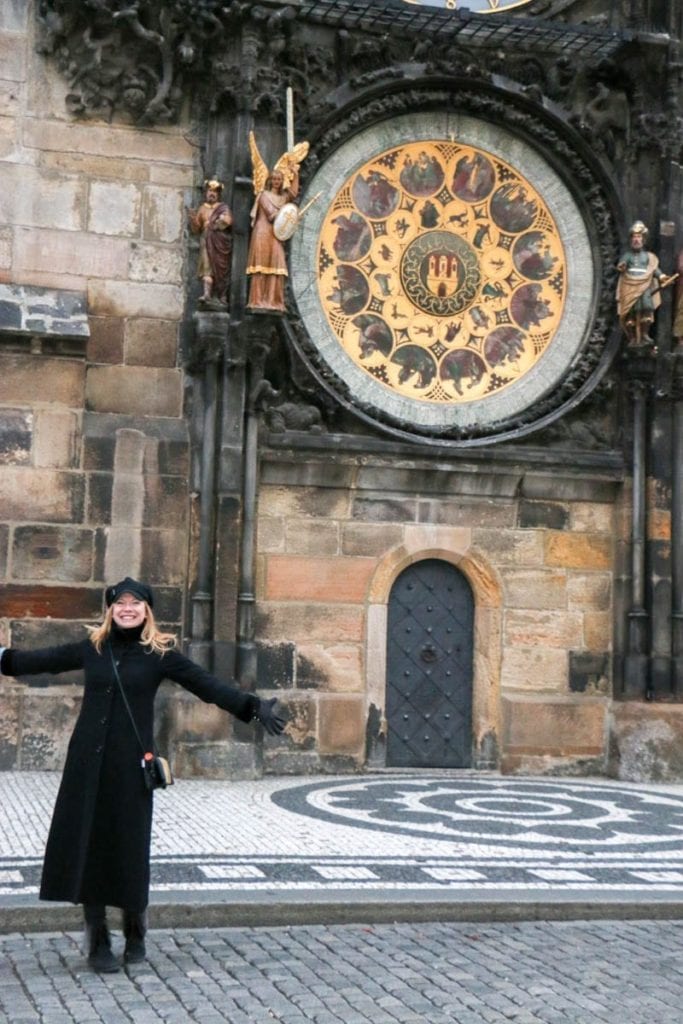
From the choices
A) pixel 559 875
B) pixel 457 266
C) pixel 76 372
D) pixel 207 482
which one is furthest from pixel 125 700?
pixel 457 266

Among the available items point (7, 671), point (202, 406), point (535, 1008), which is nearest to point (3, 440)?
point (202, 406)

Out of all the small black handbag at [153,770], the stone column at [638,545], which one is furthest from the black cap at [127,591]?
the stone column at [638,545]

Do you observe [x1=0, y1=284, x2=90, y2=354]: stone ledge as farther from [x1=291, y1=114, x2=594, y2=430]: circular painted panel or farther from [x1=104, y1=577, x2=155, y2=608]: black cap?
[x1=104, y1=577, x2=155, y2=608]: black cap

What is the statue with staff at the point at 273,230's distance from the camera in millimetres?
13109

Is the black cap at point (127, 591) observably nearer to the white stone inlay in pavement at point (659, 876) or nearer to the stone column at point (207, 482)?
the white stone inlay in pavement at point (659, 876)

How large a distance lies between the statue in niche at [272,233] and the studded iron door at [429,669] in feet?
9.07

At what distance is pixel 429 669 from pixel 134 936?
7.77 metres

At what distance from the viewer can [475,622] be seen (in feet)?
46.6

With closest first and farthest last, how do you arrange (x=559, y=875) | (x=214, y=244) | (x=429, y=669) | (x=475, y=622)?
(x=559, y=875)
(x=214, y=244)
(x=429, y=669)
(x=475, y=622)

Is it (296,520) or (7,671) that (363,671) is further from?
(7,671)

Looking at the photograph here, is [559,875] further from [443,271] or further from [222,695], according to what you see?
[443,271]

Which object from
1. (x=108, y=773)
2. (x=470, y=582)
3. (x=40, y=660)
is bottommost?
(x=108, y=773)

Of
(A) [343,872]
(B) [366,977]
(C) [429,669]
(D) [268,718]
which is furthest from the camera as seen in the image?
(C) [429,669]

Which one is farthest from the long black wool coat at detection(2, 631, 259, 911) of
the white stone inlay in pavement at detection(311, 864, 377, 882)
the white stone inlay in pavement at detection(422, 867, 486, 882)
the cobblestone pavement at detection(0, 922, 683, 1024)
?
the white stone inlay in pavement at detection(422, 867, 486, 882)
